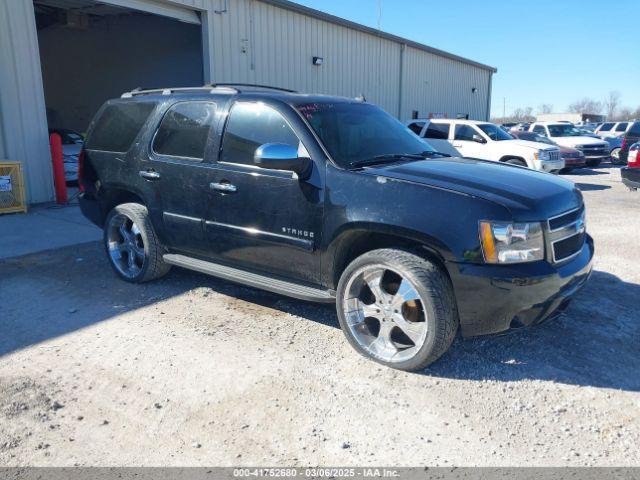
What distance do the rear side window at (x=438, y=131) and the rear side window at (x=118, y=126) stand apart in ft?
32.1

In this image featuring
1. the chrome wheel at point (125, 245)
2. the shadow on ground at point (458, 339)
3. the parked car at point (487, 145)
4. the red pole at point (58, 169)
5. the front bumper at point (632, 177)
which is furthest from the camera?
the parked car at point (487, 145)

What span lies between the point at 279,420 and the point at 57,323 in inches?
94.5

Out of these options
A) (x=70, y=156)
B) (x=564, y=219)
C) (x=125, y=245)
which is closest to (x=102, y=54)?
(x=70, y=156)

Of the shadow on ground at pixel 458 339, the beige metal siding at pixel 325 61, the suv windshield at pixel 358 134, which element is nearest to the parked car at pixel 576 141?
the beige metal siding at pixel 325 61

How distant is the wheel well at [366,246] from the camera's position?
3.52 m

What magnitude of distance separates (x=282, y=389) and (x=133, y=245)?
2.73 meters

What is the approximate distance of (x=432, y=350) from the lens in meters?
3.39

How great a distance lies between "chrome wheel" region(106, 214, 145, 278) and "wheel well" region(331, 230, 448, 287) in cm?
232

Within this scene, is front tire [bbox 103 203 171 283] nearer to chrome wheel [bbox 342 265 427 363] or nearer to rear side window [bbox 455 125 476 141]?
chrome wheel [bbox 342 265 427 363]

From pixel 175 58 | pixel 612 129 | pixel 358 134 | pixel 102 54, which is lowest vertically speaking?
pixel 612 129

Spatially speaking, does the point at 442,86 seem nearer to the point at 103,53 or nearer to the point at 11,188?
the point at 103,53

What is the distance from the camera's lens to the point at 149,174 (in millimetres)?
4902

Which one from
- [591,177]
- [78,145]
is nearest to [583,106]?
[591,177]

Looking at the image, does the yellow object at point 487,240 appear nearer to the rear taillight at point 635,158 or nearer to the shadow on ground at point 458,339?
the shadow on ground at point 458,339
